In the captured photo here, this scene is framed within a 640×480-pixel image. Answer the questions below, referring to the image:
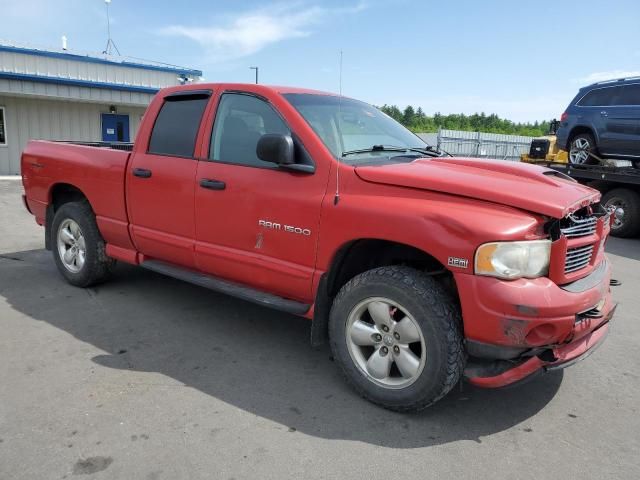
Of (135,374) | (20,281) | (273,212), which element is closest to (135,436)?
(135,374)

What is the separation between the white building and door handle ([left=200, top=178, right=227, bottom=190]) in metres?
14.6

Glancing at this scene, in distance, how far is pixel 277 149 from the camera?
3.25 m

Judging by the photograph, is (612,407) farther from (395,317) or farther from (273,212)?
(273,212)

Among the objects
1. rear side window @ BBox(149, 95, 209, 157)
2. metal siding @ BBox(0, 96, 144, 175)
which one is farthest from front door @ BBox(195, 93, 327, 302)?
metal siding @ BBox(0, 96, 144, 175)

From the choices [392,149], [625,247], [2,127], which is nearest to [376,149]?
[392,149]

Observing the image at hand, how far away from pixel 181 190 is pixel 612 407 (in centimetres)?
337

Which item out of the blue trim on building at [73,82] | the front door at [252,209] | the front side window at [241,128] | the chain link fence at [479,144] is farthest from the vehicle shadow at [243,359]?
the chain link fence at [479,144]

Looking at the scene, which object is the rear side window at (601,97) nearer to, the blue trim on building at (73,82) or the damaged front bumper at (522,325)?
the damaged front bumper at (522,325)

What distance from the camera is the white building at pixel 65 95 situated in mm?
15711

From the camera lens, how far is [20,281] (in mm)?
5406

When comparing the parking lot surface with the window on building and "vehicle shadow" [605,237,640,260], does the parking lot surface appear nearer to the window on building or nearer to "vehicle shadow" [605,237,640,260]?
"vehicle shadow" [605,237,640,260]

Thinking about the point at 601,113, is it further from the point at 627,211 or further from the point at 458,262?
the point at 458,262

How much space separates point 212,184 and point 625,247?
25.7ft

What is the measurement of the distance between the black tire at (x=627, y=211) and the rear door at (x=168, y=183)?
28.1ft
